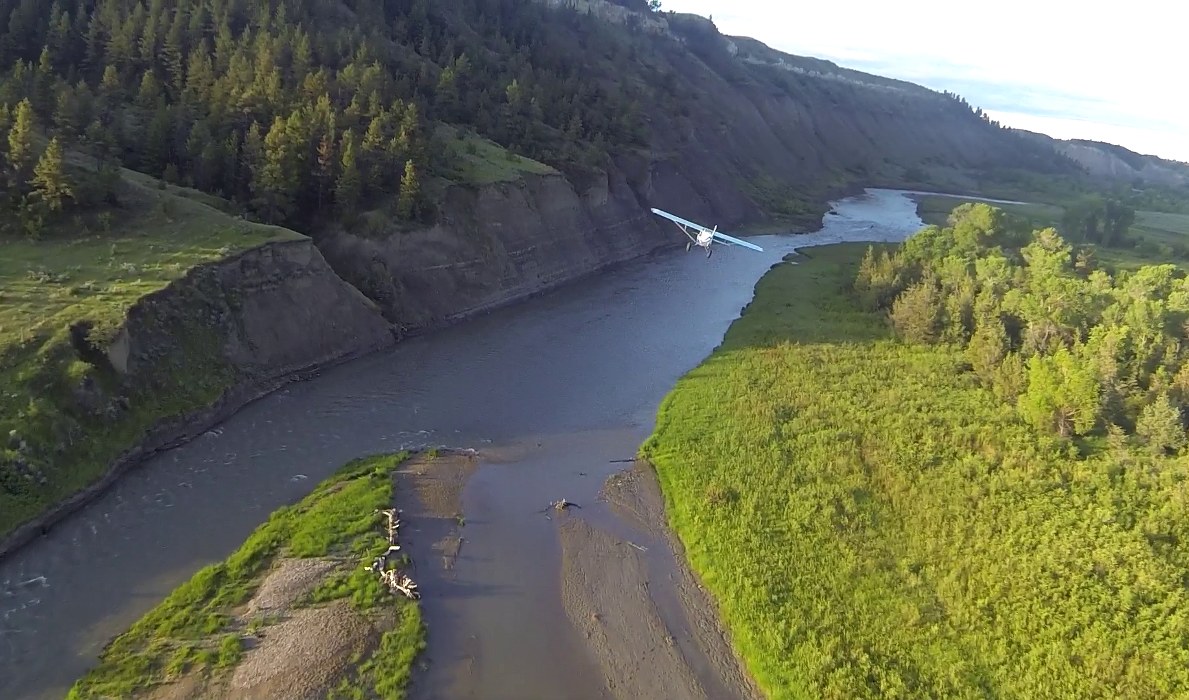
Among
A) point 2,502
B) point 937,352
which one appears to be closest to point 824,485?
point 937,352

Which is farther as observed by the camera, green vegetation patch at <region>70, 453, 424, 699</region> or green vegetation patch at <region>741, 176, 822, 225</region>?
green vegetation patch at <region>741, 176, 822, 225</region>

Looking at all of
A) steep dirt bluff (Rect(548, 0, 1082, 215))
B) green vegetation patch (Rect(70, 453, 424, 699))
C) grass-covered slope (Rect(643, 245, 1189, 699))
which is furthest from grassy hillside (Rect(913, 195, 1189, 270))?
green vegetation patch (Rect(70, 453, 424, 699))

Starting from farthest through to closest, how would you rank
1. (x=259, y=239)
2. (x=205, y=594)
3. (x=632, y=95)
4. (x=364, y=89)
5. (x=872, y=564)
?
1. (x=632, y=95)
2. (x=364, y=89)
3. (x=259, y=239)
4. (x=872, y=564)
5. (x=205, y=594)

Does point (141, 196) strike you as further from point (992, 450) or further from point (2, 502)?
point (992, 450)

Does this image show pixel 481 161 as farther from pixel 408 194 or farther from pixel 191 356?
pixel 191 356

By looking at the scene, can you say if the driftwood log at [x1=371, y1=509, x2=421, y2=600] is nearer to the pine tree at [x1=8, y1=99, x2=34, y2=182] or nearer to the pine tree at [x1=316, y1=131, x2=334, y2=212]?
the pine tree at [x1=8, y1=99, x2=34, y2=182]

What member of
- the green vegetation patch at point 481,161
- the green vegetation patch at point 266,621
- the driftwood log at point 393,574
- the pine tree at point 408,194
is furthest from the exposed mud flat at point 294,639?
the green vegetation patch at point 481,161
